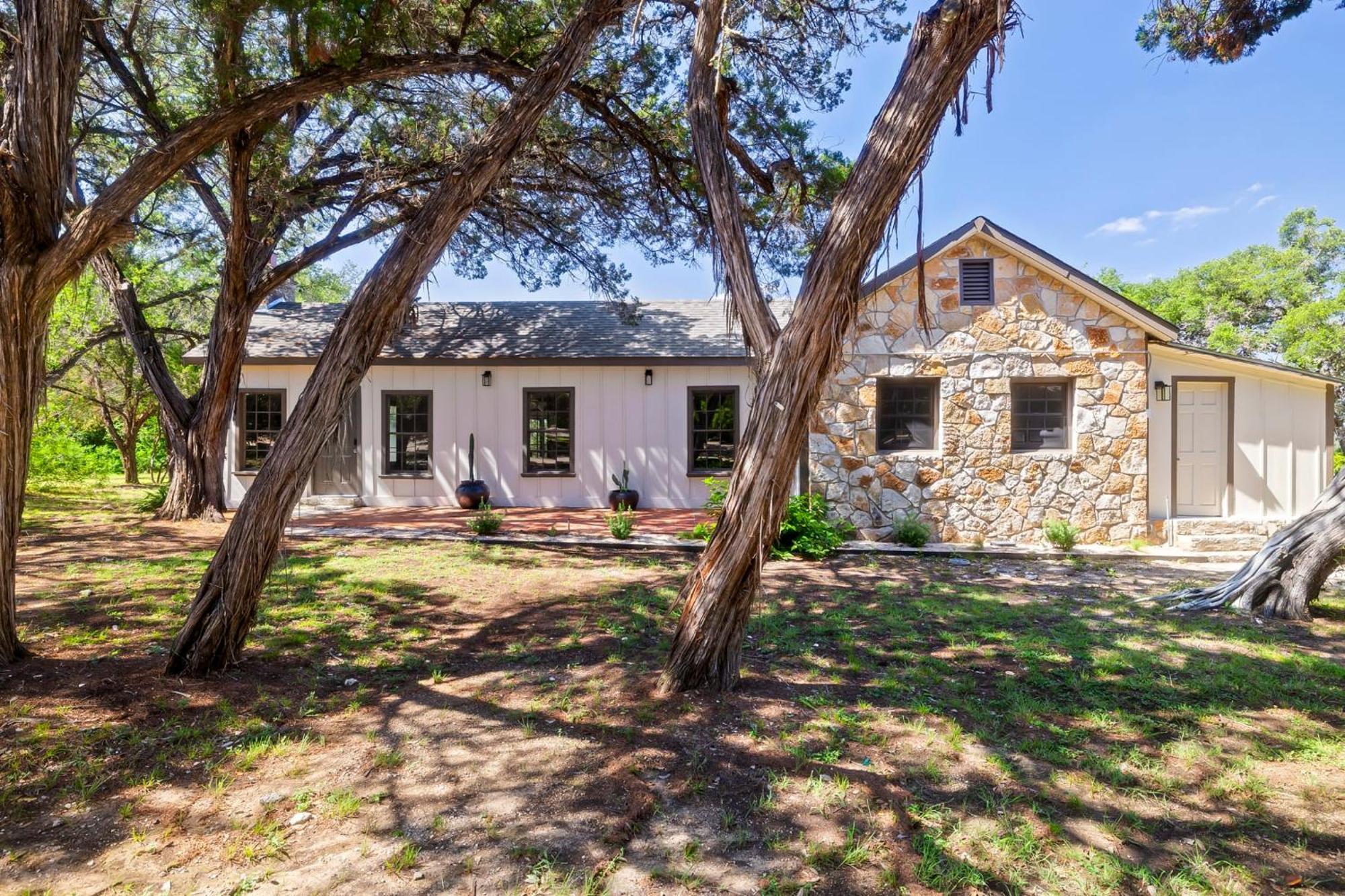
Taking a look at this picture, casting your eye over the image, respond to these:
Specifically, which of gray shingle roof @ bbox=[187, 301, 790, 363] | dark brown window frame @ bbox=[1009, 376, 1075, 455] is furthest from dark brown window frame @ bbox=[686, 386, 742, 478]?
dark brown window frame @ bbox=[1009, 376, 1075, 455]

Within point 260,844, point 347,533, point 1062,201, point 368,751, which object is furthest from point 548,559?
point 1062,201

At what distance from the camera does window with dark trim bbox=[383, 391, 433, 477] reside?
11742 millimetres

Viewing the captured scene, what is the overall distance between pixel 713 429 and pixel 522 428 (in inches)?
133

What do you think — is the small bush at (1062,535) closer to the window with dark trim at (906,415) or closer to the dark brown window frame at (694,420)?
the window with dark trim at (906,415)

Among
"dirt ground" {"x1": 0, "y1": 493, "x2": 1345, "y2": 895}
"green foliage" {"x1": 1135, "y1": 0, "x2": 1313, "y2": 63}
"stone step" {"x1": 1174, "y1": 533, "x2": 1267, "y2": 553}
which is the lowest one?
"dirt ground" {"x1": 0, "y1": 493, "x2": 1345, "y2": 895}

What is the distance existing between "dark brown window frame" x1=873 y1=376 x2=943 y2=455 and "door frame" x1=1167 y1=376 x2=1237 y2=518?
331 centimetres

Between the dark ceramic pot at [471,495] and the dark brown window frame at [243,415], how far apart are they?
350cm

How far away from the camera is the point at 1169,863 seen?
2.23 meters

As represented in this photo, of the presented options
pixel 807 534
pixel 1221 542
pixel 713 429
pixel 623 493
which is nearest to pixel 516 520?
pixel 623 493

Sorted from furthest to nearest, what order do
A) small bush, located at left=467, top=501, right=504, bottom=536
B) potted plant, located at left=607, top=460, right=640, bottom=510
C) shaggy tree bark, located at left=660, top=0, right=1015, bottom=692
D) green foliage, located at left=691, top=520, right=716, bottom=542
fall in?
potted plant, located at left=607, top=460, right=640, bottom=510, small bush, located at left=467, top=501, right=504, bottom=536, green foliage, located at left=691, top=520, right=716, bottom=542, shaggy tree bark, located at left=660, top=0, right=1015, bottom=692

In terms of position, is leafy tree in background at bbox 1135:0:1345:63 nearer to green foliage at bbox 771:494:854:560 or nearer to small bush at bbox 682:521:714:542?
green foliage at bbox 771:494:854:560

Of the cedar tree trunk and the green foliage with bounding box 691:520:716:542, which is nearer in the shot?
the cedar tree trunk

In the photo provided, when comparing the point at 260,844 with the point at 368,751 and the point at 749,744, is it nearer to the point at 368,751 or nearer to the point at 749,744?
the point at 368,751

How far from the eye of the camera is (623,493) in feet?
36.6
